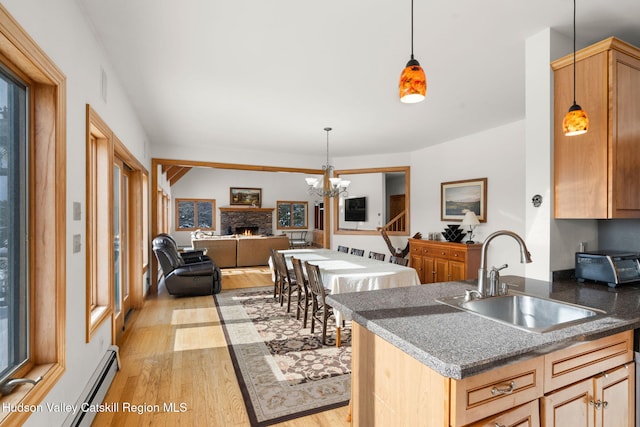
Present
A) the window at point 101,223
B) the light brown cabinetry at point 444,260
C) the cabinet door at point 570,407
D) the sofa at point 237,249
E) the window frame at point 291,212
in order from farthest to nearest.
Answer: the window frame at point 291,212 < the sofa at point 237,249 < the light brown cabinetry at point 444,260 < the window at point 101,223 < the cabinet door at point 570,407

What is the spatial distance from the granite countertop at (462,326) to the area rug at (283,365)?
3.36 feet

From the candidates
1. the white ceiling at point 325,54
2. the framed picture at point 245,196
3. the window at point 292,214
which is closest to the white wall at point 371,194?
the window at point 292,214

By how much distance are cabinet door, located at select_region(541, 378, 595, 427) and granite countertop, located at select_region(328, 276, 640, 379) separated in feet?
0.72

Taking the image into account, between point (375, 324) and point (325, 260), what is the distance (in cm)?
314

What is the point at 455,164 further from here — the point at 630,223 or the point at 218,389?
the point at 218,389

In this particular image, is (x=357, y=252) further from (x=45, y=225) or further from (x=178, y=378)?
(x=45, y=225)

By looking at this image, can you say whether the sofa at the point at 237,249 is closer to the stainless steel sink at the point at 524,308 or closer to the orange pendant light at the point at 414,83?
the stainless steel sink at the point at 524,308

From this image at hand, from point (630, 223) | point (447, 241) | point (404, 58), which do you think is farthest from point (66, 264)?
point (447, 241)

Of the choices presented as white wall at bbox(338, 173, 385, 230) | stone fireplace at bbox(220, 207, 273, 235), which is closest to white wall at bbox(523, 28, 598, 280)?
white wall at bbox(338, 173, 385, 230)

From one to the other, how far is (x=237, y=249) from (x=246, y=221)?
399 cm

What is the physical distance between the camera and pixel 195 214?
11.9 meters

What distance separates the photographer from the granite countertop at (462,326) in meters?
1.08

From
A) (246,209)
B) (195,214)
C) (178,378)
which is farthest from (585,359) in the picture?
(195,214)

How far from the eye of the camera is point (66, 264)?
6.05 feet
